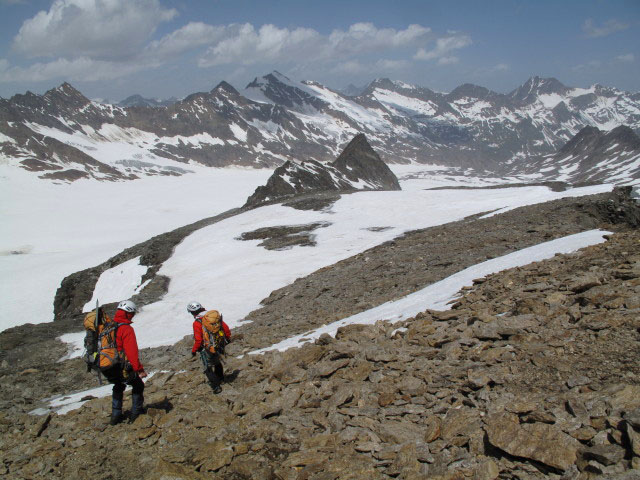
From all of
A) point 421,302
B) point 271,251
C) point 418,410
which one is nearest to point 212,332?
point 418,410

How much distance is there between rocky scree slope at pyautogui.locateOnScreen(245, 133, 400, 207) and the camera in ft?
260

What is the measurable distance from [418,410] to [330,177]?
8427cm

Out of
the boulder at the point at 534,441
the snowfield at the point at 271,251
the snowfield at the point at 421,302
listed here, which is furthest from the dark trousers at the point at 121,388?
the snowfield at the point at 271,251

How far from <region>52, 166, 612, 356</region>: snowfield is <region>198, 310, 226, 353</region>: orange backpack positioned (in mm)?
9014

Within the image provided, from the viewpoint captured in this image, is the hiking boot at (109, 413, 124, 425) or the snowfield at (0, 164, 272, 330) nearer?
the hiking boot at (109, 413, 124, 425)

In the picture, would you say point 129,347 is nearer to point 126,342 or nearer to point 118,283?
point 126,342

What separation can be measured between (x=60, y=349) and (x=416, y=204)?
113 feet

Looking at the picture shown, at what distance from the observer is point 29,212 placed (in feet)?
420

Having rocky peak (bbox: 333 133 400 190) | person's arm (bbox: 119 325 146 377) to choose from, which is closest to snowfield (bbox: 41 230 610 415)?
person's arm (bbox: 119 325 146 377)

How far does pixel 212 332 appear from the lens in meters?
10.1

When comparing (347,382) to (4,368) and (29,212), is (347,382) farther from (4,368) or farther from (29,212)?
(29,212)

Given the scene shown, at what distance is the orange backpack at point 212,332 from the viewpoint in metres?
9.98

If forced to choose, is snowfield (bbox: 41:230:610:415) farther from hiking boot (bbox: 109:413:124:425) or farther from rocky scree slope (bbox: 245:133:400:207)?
rocky scree slope (bbox: 245:133:400:207)

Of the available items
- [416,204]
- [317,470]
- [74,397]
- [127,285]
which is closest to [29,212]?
[127,285]
